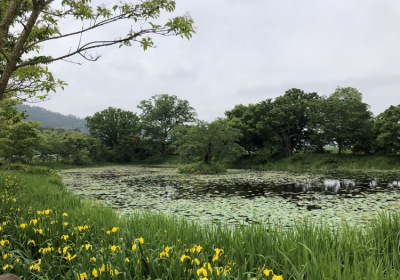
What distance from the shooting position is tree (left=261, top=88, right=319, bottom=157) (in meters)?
25.6

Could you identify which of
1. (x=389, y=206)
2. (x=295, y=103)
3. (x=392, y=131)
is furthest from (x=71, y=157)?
(x=392, y=131)

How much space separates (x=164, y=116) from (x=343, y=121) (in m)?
28.3

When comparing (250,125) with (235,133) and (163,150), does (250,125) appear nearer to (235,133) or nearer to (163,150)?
(235,133)

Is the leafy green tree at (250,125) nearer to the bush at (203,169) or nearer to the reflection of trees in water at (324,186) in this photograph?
the bush at (203,169)

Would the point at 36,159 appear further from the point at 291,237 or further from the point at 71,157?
the point at 291,237

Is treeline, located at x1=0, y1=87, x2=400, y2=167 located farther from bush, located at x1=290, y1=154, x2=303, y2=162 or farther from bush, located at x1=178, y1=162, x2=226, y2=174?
bush, located at x1=290, y1=154, x2=303, y2=162

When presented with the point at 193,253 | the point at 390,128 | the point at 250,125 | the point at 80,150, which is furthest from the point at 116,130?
the point at 193,253

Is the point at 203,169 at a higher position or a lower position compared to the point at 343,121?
lower

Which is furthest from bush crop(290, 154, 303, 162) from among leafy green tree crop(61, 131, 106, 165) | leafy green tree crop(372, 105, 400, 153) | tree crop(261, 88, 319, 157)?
leafy green tree crop(61, 131, 106, 165)

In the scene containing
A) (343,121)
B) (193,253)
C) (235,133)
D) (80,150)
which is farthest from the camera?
(80,150)

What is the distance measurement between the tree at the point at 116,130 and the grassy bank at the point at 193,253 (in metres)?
34.7

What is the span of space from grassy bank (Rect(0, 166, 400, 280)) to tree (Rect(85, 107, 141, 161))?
34750mm

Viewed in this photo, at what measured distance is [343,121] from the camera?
22.8m

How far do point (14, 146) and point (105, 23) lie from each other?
14383 millimetres
